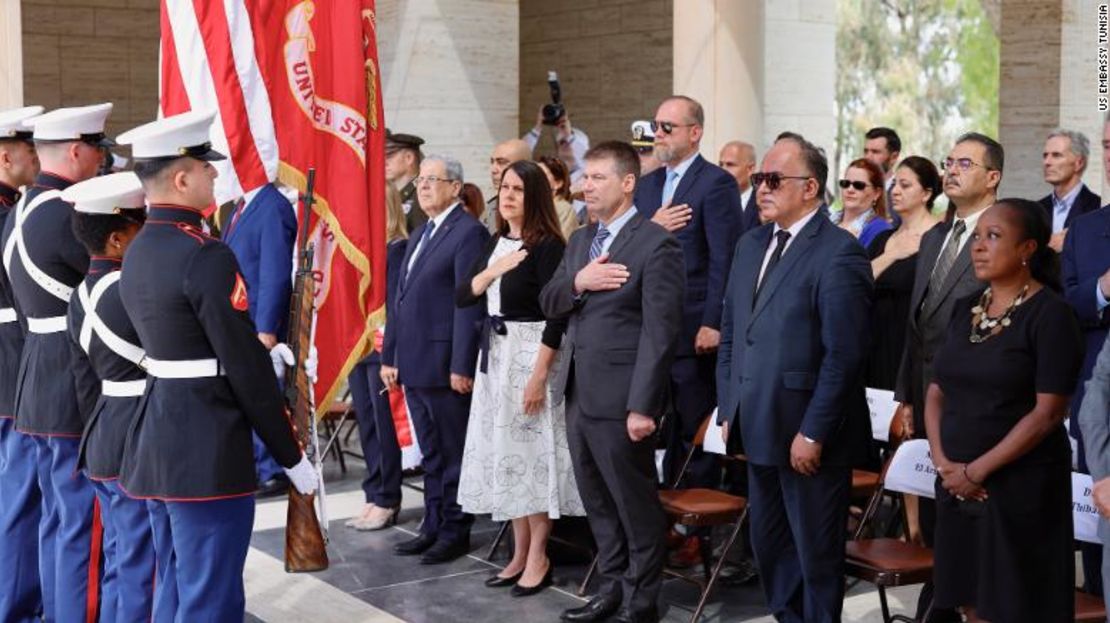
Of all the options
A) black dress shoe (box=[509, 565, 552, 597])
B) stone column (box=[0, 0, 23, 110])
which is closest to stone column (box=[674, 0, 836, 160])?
black dress shoe (box=[509, 565, 552, 597])

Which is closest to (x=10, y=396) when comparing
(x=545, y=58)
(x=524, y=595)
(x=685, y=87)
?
(x=524, y=595)

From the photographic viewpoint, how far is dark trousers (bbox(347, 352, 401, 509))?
8344mm

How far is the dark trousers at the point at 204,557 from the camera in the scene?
4.79 metres

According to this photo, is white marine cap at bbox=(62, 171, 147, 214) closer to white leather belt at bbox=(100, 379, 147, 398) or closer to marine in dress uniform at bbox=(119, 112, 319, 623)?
marine in dress uniform at bbox=(119, 112, 319, 623)

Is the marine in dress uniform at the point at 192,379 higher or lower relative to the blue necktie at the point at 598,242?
lower

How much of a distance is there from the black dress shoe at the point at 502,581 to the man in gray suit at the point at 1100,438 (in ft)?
10.3

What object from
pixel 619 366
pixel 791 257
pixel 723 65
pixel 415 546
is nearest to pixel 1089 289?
pixel 791 257

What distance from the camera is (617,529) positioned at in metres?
6.41

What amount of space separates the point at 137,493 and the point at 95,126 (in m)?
2.06

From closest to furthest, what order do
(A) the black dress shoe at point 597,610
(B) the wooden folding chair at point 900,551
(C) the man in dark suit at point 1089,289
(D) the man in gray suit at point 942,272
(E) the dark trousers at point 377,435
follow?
(B) the wooden folding chair at point 900,551
(C) the man in dark suit at point 1089,289
(D) the man in gray suit at point 942,272
(A) the black dress shoe at point 597,610
(E) the dark trousers at point 377,435

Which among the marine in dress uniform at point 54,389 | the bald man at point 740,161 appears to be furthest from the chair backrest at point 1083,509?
the marine in dress uniform at point 54,389

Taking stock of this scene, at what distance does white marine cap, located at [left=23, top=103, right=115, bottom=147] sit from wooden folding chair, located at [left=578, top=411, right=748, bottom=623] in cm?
298

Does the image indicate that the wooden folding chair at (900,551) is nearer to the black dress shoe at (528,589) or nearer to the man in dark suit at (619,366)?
the man in dark suit at (619,366)

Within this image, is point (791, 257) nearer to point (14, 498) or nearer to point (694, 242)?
point (694, 242)
